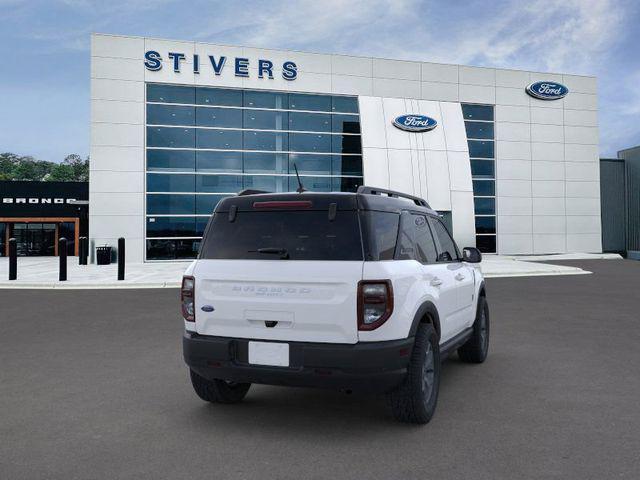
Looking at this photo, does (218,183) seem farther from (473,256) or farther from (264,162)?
(473,256)

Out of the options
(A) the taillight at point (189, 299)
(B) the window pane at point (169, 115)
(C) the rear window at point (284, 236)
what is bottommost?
(A) the taillight at point (189, 299)

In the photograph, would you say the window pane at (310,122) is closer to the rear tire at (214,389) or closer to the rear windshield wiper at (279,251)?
the rear tire at (214,389)

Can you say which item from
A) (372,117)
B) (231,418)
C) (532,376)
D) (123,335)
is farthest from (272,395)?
(372,117)

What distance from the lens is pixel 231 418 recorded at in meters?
4.27

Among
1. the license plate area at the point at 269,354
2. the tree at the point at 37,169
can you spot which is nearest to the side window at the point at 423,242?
the license plate area at the point at 269,354

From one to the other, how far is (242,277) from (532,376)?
3.46 metres

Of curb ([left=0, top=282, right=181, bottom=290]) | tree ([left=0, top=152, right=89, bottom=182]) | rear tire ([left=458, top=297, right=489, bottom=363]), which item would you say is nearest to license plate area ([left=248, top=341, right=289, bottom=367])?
rear tire ([left=458, top=297, right=489, bottom=363])

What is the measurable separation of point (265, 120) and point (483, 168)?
12.6m

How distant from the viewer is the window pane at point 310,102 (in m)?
27.2

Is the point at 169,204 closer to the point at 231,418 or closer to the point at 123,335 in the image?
the point at 123,335

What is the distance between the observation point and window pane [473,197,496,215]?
2945 centimetres

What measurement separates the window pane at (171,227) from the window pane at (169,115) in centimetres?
473

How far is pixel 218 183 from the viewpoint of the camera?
85.0 feet

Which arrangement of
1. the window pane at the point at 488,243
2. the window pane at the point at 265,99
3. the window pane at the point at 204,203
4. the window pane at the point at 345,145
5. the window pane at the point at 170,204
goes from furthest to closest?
the window pane at the point at 488,243
the window pane at the point at 345,145
the window pane at the point at 265,99
the window pane at the point at 204,203
the window pane at the point at 170,204
